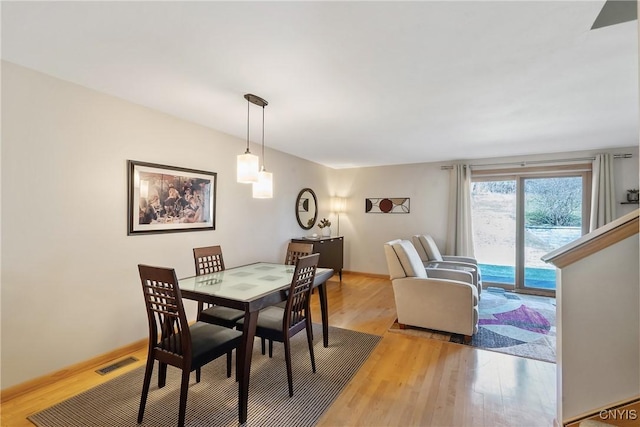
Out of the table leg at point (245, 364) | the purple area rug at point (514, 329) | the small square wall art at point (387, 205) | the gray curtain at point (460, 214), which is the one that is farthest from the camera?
the small square wall art at point (387, 205)

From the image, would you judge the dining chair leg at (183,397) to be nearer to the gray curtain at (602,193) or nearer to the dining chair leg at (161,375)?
the dining chair leg at (161,375)

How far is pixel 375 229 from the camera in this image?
609 cm

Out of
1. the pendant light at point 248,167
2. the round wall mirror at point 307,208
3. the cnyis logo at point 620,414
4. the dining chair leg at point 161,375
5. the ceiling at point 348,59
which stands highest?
Answer: the ceiling at point 348,59

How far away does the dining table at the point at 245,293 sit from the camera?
1803 millimetres

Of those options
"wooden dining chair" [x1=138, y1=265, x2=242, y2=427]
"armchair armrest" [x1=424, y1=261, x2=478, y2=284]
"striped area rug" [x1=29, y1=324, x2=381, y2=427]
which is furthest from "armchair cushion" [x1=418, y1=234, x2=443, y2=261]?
"wooden dining chair" [x1=138, y1=265, x2=242, y2=427]

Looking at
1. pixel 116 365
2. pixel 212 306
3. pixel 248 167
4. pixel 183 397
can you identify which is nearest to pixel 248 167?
pixel 248 167

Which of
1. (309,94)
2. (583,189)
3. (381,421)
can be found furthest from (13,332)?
(583,189)

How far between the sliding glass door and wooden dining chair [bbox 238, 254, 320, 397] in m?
4.12

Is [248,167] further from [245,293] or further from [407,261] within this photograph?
[407,261]

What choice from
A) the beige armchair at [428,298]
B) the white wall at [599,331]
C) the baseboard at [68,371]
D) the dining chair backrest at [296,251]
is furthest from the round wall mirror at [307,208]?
the white wall at [599,331]

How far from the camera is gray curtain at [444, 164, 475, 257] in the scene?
5.07 meters

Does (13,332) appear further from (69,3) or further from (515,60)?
(515,60)

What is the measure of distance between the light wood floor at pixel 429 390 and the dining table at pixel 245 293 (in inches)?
23.4

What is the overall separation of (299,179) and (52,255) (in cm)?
362
